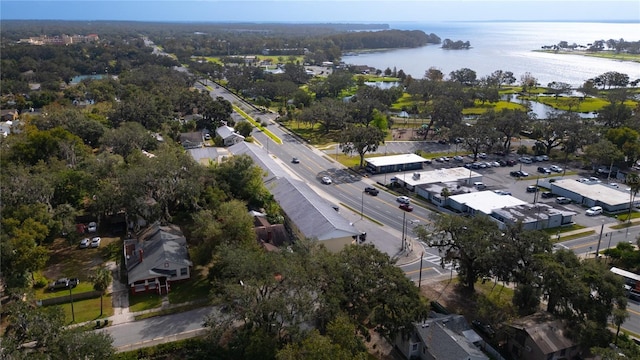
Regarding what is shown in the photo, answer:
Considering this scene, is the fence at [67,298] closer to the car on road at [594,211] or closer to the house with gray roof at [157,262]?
the house with gray roof at [157,262]

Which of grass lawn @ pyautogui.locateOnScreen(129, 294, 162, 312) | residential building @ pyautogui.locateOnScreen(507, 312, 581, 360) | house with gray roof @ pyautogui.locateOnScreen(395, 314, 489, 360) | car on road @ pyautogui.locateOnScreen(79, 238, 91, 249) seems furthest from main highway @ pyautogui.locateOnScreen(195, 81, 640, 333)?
car on road @ pyautogui.locateOnScreen(79, 238, 91, 249)

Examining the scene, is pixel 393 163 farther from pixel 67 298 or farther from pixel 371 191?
pixel 67 298

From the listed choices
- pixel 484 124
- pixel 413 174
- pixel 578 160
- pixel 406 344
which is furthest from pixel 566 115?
pixel 406 344

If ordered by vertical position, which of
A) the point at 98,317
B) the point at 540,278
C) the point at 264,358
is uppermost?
the point at 540,278

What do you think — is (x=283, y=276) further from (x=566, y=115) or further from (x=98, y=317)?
(x=566, y=115)

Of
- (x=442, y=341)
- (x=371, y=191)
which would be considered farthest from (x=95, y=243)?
(x=442, y=341)

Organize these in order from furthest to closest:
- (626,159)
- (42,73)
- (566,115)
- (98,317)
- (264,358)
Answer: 1. (42,73)
2. (566,115)
3. (626,159)
4. (98,317)
5. (264,358)
